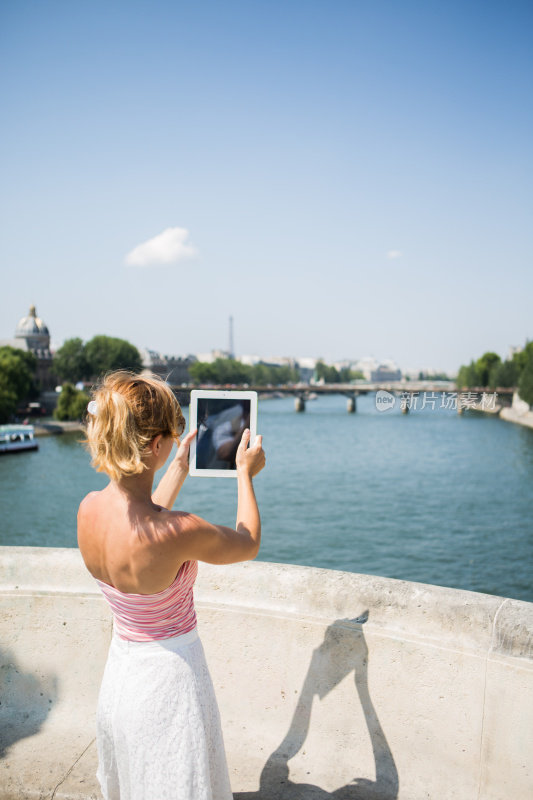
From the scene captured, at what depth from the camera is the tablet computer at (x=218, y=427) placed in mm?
1641

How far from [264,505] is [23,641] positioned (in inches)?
813

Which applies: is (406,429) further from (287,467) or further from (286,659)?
(286,659)

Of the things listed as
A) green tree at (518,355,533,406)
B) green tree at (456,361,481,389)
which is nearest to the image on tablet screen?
green tree at (518,355,533,406)

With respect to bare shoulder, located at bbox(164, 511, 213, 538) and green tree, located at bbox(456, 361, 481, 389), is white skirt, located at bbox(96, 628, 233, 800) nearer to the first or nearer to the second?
bare shoulder, located at bbox(164, 511, 213, 538)

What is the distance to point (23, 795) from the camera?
2061 mm

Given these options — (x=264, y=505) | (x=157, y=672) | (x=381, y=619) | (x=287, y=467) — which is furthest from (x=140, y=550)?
(x=287, y=467)

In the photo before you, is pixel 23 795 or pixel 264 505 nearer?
pixel 23 795

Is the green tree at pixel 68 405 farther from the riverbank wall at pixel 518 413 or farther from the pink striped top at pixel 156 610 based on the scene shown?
the pink striped top at pixel 156 610

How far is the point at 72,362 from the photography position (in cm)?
7606

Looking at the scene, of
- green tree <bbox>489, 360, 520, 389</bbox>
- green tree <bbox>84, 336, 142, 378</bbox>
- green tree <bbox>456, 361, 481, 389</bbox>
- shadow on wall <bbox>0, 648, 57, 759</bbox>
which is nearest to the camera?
shadow on wall <bbox>0, 648, 57, 759</bbox>

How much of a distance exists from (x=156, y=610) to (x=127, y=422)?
0.40 metres

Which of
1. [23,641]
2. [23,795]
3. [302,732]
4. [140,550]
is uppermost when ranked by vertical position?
[140,550]

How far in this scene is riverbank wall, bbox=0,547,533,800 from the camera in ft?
6.24

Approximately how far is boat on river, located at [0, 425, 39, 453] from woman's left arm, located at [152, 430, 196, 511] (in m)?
Answer: 39.9
